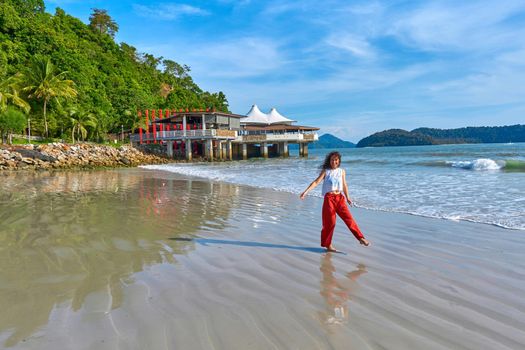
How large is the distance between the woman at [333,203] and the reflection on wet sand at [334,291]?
1.52ft

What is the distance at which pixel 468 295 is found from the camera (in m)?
3.28

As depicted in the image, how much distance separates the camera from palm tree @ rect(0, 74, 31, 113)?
1121 inches

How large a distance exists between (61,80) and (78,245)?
3557 centimetres

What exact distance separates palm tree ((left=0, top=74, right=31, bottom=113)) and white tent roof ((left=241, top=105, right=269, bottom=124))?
30366 mm

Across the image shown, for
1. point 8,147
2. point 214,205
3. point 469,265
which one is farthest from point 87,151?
point 469,265

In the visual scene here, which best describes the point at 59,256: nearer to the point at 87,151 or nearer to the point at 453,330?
the point at 453,330

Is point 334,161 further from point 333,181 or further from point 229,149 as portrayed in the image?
point 229,149

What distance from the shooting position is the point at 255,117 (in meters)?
58.2

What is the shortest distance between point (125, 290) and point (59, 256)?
1693mm

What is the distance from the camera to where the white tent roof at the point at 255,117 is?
185 ft

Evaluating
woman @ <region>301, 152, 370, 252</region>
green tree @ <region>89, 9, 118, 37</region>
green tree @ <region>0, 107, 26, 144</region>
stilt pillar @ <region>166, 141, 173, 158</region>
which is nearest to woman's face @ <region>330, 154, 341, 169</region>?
woman @ <region>301, 152, 370, 252</region>

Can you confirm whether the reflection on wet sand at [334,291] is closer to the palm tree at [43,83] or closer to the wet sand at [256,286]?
the wet sand at [256,286]

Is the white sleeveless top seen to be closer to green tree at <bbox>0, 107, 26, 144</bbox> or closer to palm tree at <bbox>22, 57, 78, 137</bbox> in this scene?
green tree at <bbox>0, 107, 26, 144</bbox>

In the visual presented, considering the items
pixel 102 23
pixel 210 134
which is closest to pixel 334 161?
pixel 210 134
